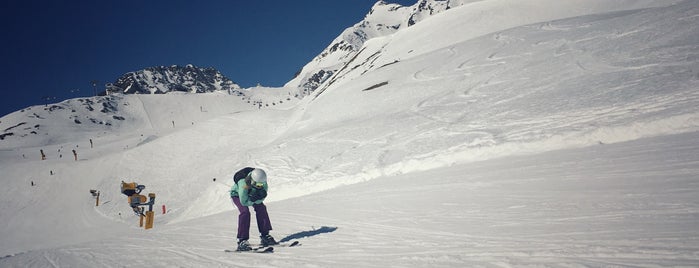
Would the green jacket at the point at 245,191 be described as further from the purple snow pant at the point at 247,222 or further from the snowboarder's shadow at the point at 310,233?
the snowboarder's shadow at the point at 310,233

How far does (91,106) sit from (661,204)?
10530 centimetres

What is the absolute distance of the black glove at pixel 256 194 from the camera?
6465 mm

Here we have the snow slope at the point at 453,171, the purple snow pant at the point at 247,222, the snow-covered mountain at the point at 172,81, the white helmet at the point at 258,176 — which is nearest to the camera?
the snow slope at the point at 453,171

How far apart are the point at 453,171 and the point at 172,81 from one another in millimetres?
177136

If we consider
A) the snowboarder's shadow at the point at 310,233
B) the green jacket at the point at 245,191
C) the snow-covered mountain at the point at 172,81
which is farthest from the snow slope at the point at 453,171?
the snow-covered mountain at the point at 172,81

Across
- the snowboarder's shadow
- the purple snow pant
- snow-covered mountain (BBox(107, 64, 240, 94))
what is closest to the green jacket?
the purple snow pant

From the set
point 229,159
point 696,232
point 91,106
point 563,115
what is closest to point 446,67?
point 563,115

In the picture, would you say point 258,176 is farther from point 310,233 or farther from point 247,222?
point 310,233

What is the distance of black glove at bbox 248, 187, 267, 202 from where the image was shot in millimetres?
6465

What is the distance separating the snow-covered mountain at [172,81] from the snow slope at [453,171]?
126 meters

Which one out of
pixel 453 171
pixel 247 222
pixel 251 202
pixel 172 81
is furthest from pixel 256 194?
pixel 172 81

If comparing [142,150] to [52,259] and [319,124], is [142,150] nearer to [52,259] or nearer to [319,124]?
[319,124]

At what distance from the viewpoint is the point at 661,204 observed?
15.4ft

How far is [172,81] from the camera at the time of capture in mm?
162000
